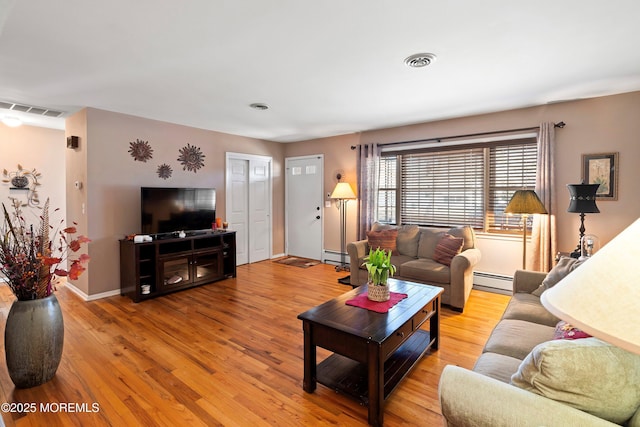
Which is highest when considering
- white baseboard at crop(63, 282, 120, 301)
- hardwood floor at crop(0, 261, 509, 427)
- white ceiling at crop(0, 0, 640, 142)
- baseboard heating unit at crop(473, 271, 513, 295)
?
white ceiling at crop(0, 0, 640, 142)

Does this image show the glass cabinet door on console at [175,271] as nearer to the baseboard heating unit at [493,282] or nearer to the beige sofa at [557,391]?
the beige sofa at [557,391]

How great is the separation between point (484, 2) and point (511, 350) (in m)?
2.05

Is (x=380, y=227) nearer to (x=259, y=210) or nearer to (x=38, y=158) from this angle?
(x=259, y=210)

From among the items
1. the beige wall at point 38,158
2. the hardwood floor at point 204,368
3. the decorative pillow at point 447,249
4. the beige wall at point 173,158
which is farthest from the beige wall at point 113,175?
the decorative pillow at point 447,249

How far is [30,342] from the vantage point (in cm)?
215

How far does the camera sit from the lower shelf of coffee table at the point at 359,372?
202 centimetres

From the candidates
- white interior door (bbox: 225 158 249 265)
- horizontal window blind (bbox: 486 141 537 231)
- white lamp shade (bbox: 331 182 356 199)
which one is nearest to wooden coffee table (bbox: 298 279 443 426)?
horizontal window blind (bbox: 486 141 537 231)

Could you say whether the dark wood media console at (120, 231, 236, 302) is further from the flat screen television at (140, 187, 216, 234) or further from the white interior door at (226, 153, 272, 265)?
the white interior door at (226, 153, 272, 265)

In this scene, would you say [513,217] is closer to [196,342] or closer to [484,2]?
[484,2]

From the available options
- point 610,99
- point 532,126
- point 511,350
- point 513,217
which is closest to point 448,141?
point 532,126

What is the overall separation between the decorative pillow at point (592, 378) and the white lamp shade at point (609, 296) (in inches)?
28.2

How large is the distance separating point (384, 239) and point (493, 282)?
159 centimetres

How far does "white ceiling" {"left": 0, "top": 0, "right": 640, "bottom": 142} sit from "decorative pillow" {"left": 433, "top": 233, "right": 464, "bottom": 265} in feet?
5.59

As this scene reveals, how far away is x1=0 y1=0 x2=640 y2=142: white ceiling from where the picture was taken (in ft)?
6.40
